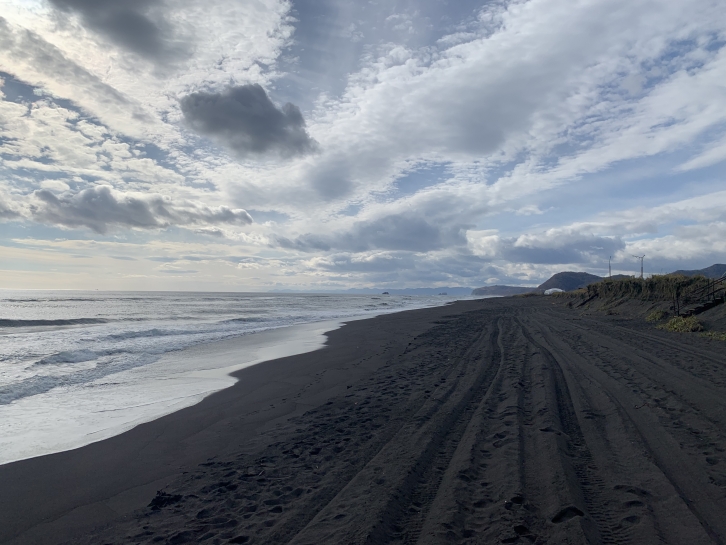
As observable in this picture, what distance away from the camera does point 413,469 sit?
487 centimetres

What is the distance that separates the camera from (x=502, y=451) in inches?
211

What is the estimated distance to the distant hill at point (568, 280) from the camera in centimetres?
16575

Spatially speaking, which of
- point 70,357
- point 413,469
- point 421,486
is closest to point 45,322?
point 70,357

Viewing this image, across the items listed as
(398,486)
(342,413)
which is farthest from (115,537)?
(342,413)

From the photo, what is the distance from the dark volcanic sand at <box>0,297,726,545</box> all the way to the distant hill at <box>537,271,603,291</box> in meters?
171

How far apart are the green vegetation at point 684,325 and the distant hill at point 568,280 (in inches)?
6158

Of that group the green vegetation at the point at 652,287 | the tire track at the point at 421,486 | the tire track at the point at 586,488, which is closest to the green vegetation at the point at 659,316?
the green vegetation at the point at 652,287

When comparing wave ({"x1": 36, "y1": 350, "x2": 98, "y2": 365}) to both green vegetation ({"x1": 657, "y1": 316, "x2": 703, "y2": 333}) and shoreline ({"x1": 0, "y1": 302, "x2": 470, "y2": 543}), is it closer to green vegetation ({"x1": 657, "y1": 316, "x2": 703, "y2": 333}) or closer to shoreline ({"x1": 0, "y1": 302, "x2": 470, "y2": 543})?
shoreline ({"x1": 0, "y1": 302, "x2": 470, "y2": 543})

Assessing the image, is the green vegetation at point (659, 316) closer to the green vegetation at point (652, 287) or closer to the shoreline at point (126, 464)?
the green vegetation at point (652, 287)

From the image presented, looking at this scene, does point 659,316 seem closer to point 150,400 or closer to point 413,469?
point 413,469

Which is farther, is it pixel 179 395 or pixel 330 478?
pixel 179 395

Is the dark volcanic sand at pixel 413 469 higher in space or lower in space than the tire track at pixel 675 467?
lower

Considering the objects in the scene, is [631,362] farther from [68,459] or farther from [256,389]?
[68,459]

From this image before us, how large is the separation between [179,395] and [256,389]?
1.73 m
